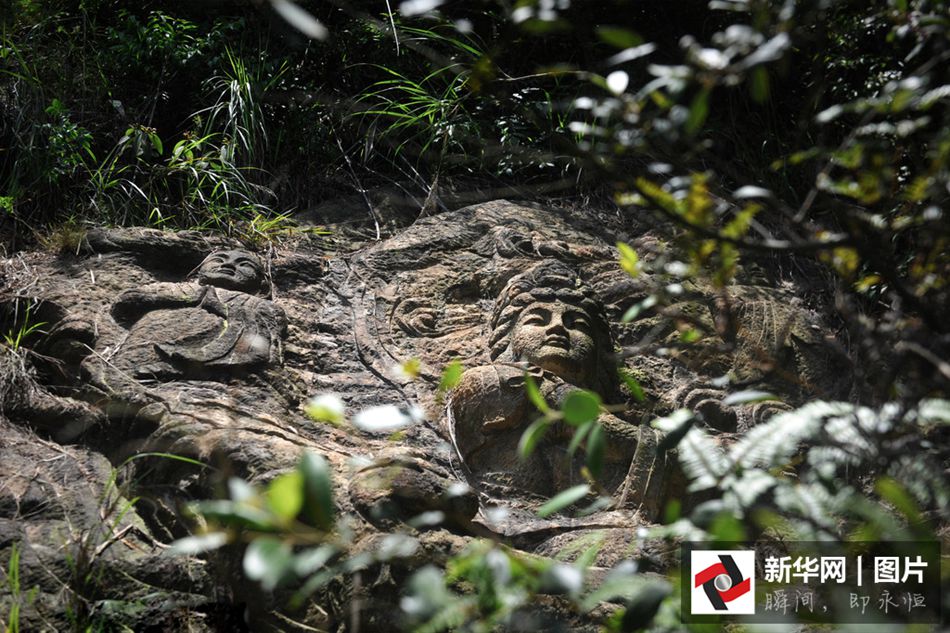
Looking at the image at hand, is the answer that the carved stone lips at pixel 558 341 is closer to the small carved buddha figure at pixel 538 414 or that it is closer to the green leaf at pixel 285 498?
the small carved buddha figure at pixel 538 414

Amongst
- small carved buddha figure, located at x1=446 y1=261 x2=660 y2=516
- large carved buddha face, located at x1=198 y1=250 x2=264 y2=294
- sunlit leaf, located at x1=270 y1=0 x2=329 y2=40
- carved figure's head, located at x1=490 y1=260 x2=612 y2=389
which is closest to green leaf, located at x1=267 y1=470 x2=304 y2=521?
sunlit leaf, located at x1=270 y1=0 x2=329 y2=40

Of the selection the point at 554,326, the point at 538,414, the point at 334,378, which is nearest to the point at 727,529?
the point at 538,414

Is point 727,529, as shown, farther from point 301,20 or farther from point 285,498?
point 301,20

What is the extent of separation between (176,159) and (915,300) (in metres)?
4.06

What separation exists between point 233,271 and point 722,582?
8.74ft

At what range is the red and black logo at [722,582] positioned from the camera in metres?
1.87

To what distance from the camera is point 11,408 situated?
3.28 m

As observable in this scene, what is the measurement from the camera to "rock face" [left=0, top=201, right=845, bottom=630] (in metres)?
2.75

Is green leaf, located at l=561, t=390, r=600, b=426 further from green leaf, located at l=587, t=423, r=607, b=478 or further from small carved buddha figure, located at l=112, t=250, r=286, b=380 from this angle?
small carved buddha figure, located at l=112, t=250, r=286, b=380

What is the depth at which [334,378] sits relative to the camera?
3.82 metres
